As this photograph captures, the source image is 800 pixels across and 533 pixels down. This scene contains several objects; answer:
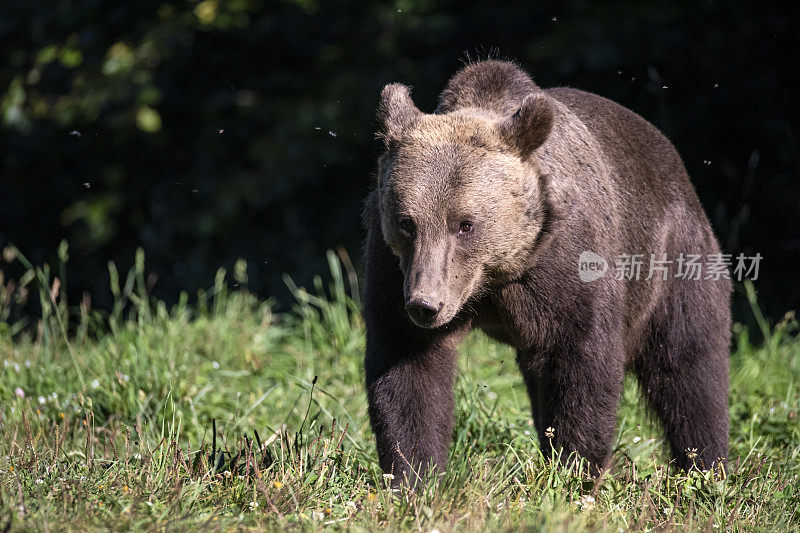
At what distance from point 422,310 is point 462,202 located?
0.42 meters

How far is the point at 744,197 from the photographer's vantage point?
7.12 metres

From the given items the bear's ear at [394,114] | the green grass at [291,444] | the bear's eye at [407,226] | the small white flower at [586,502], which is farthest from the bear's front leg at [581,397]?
the bear's ear at [394,114]

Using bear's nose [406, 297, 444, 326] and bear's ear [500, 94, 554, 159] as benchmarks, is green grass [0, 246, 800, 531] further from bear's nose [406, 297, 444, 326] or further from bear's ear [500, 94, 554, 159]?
bear's ear [500, 94, 554, 159]

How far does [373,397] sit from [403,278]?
1.56 ft

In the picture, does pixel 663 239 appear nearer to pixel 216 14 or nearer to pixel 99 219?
pixel 216 14

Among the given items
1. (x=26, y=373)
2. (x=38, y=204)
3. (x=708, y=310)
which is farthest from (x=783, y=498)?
(x=38, y=204)

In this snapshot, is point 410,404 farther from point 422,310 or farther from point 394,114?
point 394,114

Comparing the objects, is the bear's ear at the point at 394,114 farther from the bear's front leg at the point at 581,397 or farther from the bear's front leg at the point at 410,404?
the bear's front leg at the point at 581,397

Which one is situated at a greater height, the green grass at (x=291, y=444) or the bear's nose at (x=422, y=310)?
the bear's nose at (x=422, y=310)

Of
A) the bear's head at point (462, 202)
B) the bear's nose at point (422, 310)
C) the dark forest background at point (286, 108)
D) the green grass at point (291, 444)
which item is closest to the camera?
the green grass at point (291, 444)

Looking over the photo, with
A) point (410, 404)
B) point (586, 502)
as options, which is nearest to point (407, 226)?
point (410, 404)

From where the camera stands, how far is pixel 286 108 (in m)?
7.73

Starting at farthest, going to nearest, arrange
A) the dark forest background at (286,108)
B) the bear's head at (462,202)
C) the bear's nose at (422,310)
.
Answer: the dark forest background at (286,108), the bear's head at (462,202), the bear's nose at (422,310)

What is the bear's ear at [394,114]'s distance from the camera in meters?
3.56
